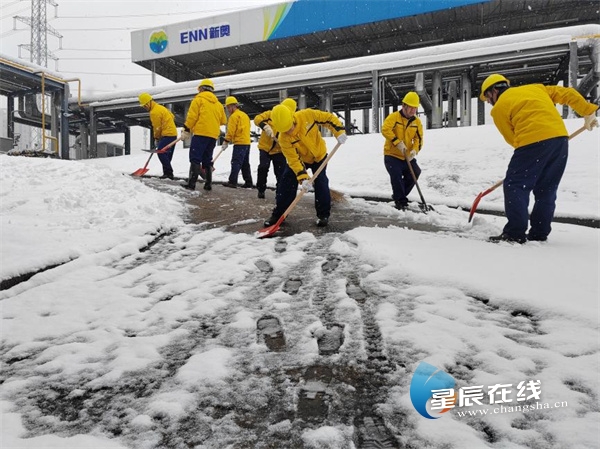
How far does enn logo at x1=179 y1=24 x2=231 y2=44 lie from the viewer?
56.8 feet

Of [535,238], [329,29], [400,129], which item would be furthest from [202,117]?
[329,29]

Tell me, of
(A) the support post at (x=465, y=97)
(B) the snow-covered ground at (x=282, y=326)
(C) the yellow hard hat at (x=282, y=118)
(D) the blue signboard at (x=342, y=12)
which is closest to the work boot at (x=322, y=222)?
(B) the snow-covered ground at (x=282, y=326)

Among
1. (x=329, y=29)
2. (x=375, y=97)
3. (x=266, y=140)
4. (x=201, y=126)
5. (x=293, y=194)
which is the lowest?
(x=293, y=194)

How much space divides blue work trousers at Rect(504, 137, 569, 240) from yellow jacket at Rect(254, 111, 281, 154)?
3.55 meters

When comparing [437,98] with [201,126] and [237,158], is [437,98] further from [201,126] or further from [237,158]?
[201,126]

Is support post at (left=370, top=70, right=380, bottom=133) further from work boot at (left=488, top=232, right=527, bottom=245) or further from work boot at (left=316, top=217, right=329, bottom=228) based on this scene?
work boot at (left=488, top=232, right=527, bottom=245)

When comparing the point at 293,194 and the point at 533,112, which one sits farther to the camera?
the point at 293,194

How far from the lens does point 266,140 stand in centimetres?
668

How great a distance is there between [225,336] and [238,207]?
3.85 meters

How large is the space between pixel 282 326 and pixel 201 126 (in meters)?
5.11

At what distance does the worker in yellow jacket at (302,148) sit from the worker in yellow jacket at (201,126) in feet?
8.07

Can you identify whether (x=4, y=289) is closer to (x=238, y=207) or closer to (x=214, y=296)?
(x=214, y=296)

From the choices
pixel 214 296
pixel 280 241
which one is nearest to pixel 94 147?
pixel 280 241

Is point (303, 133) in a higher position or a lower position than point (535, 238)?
higher
